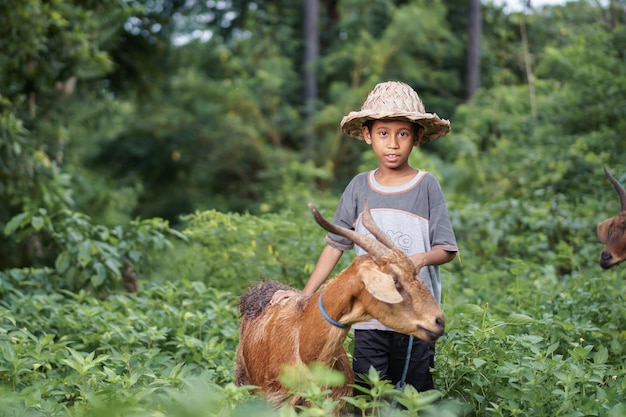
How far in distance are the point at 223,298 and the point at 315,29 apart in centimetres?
1463

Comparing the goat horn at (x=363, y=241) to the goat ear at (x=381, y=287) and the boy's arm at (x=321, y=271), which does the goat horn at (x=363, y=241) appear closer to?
the goat ear at (x=381, y=287)

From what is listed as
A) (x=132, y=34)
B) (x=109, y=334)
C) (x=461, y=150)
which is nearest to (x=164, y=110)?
(x=132, y=34)

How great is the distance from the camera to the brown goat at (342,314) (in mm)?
3219

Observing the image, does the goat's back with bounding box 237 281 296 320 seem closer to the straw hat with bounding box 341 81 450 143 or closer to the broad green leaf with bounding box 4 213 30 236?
the straw hat with bounding box 341 81 450 143

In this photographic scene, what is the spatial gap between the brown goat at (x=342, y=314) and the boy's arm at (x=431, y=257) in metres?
0.20

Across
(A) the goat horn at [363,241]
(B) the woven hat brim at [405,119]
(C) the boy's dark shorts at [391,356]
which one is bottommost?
(C) the boy's dark shorts at [391,356]

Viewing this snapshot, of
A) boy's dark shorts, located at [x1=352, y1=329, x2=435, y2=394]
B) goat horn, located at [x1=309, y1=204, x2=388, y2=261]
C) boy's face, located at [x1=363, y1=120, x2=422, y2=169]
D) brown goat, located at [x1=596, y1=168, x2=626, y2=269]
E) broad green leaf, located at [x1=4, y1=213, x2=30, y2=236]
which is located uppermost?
boy's face, located at [x1=363, y1=120, x2=422, y2=169]

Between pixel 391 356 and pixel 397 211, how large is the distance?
69 cm

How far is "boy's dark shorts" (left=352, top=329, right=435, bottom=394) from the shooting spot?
381cm

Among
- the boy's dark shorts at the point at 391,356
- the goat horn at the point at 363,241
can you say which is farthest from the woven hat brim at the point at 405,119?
the boy's dark shorts at the point at 391,356

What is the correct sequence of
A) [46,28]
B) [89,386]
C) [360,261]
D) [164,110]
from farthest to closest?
[164,110]
[46,28]
[89,386]
[360,261]

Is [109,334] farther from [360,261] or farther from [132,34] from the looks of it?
[132,34]

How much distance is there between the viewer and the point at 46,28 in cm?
949

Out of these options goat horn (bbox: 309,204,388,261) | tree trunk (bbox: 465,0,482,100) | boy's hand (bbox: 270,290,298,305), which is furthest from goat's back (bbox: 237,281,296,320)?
tree trunk (bbox: 465,0,482,100)
